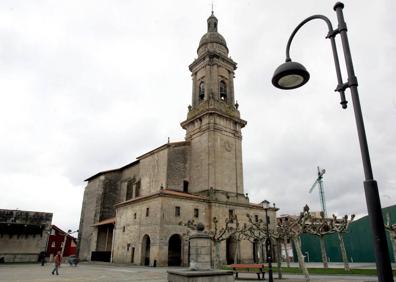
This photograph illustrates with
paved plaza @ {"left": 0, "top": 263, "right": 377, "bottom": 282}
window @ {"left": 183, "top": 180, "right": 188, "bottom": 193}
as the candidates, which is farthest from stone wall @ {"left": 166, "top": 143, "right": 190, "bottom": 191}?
paved plaza @ {"left": 0, "top": 263, "right": 377, "bottom": 282}

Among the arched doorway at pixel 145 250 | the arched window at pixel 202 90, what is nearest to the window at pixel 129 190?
the arched doorway at pixel 145 250

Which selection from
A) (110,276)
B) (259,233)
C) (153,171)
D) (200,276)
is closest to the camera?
(200,276)

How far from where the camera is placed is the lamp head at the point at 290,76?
4938 millimetres

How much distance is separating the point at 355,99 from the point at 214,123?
107ft

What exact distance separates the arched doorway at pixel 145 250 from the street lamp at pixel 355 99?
1104 inches

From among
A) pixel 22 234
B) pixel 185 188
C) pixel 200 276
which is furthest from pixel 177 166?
pixel 200 276

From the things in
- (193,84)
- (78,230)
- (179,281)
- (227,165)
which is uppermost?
(193,84)

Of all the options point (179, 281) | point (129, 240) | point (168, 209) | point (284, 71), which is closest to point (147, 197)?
point (168, 209)

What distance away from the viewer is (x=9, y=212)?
36.0 metres

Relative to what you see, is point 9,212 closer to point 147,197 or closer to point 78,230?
point 78,230

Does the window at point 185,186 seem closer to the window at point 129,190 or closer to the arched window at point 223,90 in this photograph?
the window at point 129,190

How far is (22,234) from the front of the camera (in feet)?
120

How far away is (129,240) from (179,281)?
2228 cm

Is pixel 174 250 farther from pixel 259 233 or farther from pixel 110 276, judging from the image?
pixel 110 276
